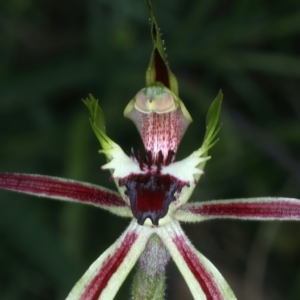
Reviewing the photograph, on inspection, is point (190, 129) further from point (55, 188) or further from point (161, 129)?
point (55, 188)

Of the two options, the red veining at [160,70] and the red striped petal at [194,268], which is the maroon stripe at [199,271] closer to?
the red striped petal at [194,268]

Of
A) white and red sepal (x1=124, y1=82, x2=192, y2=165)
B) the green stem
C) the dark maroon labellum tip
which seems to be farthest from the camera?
white and red sepal (x1=124, y1=82, x2=192, y2=165)

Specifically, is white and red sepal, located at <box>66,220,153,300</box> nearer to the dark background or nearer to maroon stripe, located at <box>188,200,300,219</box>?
maroon stripe, located at <box>188,200,300,219</box>

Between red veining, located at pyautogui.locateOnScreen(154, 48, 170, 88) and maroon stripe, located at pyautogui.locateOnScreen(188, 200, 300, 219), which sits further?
red veining, located at pyautogui.locateOnScreen(154, 48, 170, 88)

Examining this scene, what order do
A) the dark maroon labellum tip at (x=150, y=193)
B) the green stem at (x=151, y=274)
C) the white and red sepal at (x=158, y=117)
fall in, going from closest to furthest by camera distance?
1. the dark maroon labellum tip at (x=150, y=193)
2. the green stem at (x=151, y=274)
3. the white and red sepal at (x=158, y=117)

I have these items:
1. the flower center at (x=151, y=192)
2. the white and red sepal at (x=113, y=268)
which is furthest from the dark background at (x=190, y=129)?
the flower center at (x=151, y=192)

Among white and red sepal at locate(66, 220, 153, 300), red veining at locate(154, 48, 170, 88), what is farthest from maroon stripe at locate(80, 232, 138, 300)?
red veining at locate(154, 48, 170, 88)

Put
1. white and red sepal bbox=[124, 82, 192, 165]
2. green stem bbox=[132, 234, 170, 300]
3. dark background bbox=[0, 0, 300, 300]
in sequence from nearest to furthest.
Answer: green stem bbox=[132, 234, 170, 300]
white and red sepal bbox=[124, 82, 192, 165]
dark background bbox=[0, 0, 300, 300]
